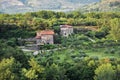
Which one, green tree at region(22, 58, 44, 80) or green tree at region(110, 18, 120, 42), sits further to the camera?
green tree at region(110, 18, 120, 42)

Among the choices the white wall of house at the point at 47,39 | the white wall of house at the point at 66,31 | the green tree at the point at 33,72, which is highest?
the green tree at the point at 33,72

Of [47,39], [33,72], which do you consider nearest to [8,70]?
[33,72]

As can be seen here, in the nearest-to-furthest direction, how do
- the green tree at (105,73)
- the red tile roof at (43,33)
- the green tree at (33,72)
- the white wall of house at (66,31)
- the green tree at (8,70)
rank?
the green tree at (8,70), the green tree at (33,72), the green tree at (105,73), the red tile roof at (43,33), the white wall of house at (66,31)

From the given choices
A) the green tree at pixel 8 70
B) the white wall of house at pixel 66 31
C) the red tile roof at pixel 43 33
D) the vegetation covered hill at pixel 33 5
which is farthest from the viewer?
the vegetation covered hill at pixel 33 5

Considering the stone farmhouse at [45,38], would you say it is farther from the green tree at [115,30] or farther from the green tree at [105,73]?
the green tree at [105,73]

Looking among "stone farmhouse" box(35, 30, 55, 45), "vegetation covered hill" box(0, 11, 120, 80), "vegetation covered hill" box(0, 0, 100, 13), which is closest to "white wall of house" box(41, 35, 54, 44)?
"stone farmhouse" box(35, 30, 55, 45)

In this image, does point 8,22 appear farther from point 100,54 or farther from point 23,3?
point 23,3

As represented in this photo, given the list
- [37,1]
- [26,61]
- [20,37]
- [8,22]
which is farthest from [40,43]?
[37,1]

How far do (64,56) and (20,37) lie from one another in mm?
11129

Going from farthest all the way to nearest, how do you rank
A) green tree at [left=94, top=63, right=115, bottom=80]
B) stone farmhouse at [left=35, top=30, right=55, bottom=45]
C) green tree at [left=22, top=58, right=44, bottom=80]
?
stone farmhouse at [left=35, top=30, right=55, bottom=45] < green tree at [left=94, top=63, right=115, bottom=80] < green tree at [left=22, top=58, right=44, bottom=80]

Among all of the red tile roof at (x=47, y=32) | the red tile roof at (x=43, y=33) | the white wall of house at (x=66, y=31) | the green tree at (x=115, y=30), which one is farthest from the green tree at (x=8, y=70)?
the white wall of house at (x=66, y=31)

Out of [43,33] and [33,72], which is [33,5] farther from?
[33,72]

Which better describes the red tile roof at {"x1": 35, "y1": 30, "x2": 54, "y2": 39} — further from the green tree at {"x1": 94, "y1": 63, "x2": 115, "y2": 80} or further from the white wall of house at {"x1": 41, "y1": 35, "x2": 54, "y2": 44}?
the green tree at {"x1": 94, "y1": 63, "x2": 115, "y2": 80}

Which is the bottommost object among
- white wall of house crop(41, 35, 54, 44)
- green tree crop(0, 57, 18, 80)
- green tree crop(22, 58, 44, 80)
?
white wall of house crop(41, 35, 54, 44)
